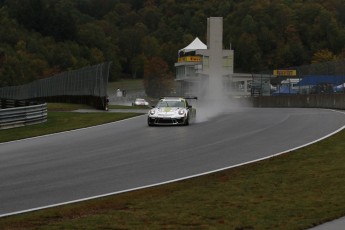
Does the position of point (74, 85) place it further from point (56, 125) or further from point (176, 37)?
point (176, 37)

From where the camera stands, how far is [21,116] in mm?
27406

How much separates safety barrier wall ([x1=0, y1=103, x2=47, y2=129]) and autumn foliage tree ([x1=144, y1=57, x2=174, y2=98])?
90996 millimetres

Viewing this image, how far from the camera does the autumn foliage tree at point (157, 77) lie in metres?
129

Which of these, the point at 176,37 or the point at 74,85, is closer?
the point at 74,85

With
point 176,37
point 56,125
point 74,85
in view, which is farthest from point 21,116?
point 176,37

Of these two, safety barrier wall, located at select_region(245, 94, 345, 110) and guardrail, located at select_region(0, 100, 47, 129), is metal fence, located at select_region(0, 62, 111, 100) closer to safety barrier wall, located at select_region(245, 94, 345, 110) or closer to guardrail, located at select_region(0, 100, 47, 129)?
guardrail, located at select_region(0, 100, 47, 129)

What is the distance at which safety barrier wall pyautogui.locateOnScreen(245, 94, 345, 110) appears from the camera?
41.6 metres

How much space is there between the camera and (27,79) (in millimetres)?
128750

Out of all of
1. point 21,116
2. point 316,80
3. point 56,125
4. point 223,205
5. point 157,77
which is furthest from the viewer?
point 157,77

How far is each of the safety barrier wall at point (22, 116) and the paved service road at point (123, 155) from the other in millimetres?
3579

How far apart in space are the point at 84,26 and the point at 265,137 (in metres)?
163

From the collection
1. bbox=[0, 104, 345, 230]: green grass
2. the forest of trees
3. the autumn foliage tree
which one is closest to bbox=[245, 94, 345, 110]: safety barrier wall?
bbox=[0, 104, 345, 230]: green grass

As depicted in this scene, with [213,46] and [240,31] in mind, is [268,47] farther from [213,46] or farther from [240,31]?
[213,46]

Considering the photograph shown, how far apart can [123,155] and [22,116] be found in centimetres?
1200
